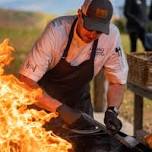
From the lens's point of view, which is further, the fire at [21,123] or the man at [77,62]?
the man at [77,62]

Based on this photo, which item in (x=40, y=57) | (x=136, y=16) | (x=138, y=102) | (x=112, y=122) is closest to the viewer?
(x=112, y=122)

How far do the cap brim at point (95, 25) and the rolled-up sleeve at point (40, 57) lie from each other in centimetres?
39

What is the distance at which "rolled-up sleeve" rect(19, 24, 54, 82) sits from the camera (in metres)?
5.07

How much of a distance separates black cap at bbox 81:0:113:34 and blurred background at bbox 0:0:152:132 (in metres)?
5.21

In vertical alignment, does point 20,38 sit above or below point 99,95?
below

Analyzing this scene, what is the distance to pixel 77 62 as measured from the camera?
5.38m

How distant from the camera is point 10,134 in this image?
4.57 metres

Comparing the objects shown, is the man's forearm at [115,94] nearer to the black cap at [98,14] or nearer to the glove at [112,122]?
the glove at [112,122]

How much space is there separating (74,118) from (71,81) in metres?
0.73

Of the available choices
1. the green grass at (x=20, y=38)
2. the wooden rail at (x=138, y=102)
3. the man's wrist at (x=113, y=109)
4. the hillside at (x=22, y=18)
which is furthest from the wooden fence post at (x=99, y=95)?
the hillside at (x=22, y=18)

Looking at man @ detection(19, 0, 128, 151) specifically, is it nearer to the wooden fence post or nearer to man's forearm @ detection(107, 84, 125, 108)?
man's forearm @ detection(107, 84, 125, 108)

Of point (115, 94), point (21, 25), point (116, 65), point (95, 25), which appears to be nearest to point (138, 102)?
point (115, 94)

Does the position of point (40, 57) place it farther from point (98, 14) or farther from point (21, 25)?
point (21, 25)

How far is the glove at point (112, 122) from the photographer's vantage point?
487 cm
